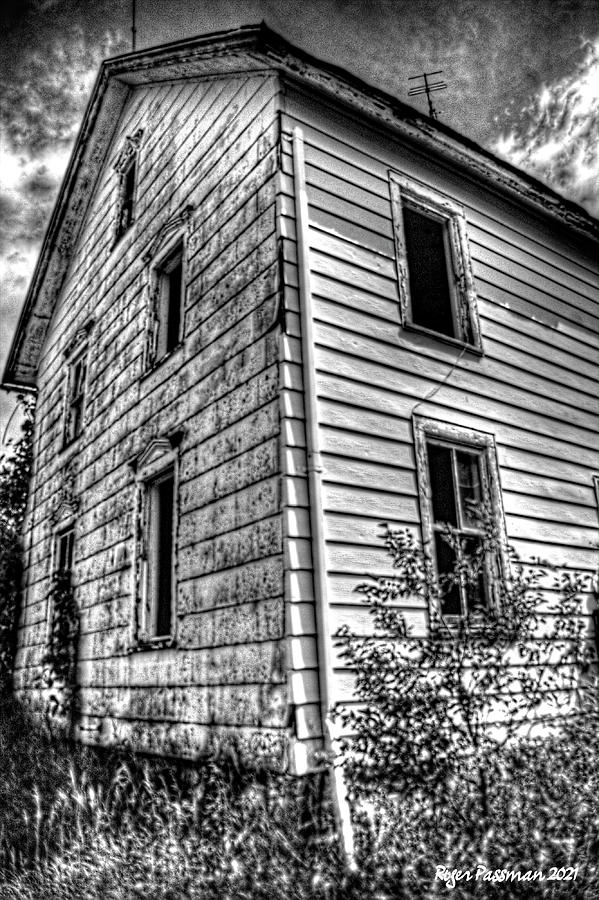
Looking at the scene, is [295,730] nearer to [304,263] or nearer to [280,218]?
[304,263]

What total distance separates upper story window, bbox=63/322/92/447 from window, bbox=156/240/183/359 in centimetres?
253

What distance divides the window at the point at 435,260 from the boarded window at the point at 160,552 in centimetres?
329

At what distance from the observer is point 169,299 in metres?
8.53

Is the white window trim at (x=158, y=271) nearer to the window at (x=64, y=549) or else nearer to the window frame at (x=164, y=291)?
the window frame at (x=164, y=291)

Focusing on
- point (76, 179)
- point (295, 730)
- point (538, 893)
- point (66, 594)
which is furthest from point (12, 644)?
point (538, 893)

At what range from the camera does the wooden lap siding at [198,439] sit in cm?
564

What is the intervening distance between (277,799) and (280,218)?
15.1 ft

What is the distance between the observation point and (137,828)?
5.75m

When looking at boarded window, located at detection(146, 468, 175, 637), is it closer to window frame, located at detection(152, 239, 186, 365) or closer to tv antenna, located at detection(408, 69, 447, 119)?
window frame, located at detection(152, 239, 186, 365)

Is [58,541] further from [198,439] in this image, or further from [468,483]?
[468,483]

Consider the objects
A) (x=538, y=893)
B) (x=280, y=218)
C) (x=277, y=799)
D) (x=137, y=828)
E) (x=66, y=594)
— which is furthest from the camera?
(x=66, y=594)

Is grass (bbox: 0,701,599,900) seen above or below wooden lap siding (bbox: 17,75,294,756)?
below

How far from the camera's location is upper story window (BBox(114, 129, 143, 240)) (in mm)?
9977

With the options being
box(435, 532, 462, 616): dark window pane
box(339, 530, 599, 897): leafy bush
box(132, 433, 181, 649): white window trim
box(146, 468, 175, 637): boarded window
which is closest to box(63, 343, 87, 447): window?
box(132, 433, 181, 649): white window trim
